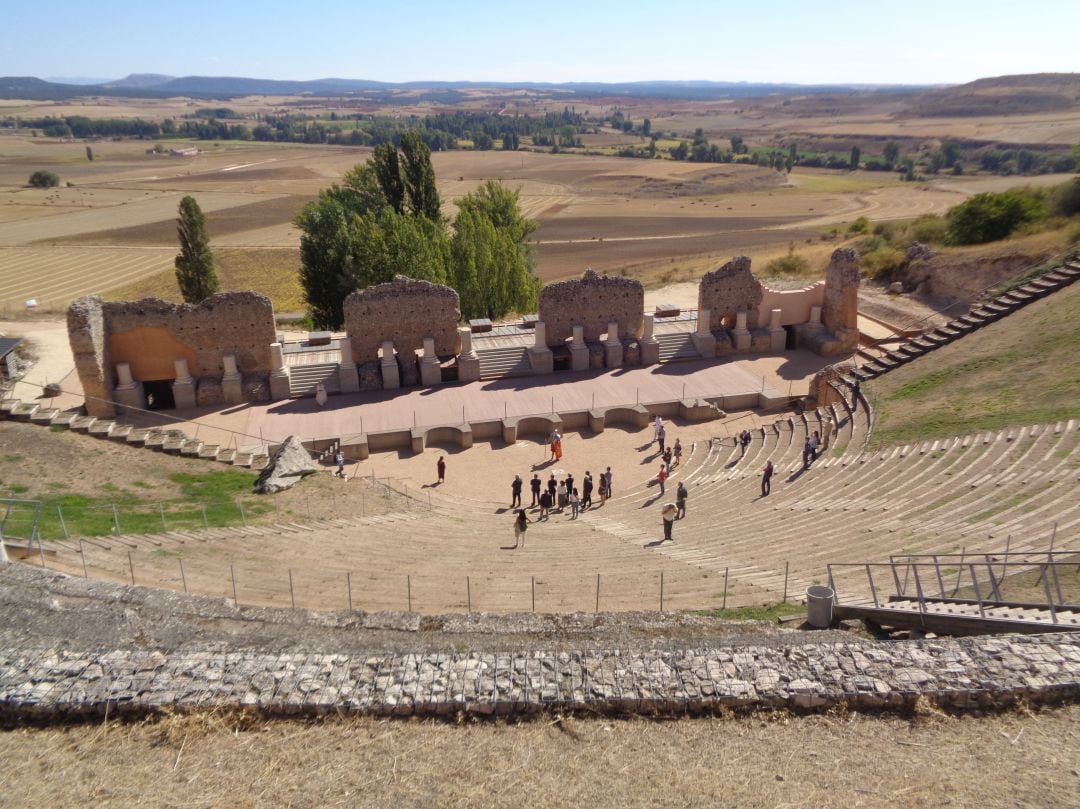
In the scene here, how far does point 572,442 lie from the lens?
26.6m

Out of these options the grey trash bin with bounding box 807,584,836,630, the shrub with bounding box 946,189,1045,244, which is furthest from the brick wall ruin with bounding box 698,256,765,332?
the grey trash bin with bounding box 807,584,836,630

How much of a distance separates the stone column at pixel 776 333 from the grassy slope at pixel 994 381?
299 inches

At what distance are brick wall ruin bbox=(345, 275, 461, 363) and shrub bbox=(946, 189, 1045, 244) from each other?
29835mm

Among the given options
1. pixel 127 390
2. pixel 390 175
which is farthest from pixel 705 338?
pixel 127 390

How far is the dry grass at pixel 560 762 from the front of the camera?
25.0ft

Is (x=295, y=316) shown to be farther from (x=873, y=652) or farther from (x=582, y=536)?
(x=873, y=652)

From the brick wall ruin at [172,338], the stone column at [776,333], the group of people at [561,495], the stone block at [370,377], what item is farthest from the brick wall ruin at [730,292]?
the brick wall ruin at [172,338]

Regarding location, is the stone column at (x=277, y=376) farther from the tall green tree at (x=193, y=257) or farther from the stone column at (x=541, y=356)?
the tall green tree at (x=193, y=257)

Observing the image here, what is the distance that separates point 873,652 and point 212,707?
26.2 feet

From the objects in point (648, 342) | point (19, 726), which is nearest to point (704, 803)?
point (19, 726)

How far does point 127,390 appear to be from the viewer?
2744cm

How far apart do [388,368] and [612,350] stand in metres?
9.43

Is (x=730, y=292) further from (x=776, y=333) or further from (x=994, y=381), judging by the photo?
(x=994, y=381)

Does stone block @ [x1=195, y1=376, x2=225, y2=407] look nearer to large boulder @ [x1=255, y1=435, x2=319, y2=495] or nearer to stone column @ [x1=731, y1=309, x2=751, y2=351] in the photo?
large boulder @ [x1=255, y1=435, x2=319, y2=495]
